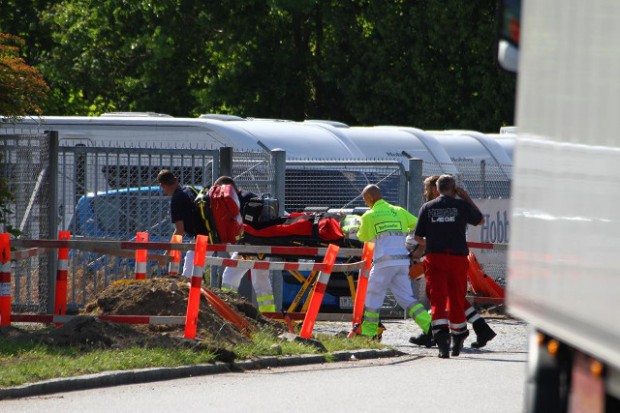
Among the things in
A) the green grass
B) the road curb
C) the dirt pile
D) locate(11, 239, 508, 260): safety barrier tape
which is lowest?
the road curb

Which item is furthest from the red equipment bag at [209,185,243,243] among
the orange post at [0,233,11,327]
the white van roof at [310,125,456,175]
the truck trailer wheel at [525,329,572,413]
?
the truck trailer wheel at [525,329,572,413]

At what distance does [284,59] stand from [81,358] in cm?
2724

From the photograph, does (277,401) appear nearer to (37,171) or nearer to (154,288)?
(154,288)

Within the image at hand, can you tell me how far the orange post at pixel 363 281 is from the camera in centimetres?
1512

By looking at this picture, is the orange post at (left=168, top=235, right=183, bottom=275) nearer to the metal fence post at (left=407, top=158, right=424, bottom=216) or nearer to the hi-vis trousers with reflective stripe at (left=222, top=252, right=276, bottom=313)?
the hi-vis trousers with reflective stripe at (left=222, top=252, right=276, bottom=313)

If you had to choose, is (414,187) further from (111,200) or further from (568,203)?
(568,203)

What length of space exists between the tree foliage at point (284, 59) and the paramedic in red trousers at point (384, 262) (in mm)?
21658

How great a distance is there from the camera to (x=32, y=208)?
16266 millimetres

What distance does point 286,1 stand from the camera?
3612 centimetres

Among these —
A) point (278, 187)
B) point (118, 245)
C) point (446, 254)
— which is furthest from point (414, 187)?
point (118, 245)

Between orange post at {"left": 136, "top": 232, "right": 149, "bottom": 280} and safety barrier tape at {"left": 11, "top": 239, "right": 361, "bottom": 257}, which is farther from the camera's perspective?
orange post at {"left": 136, "top": 232, "right": 149, "bottom": 280}

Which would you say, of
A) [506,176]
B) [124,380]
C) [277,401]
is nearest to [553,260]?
→ [277,401]

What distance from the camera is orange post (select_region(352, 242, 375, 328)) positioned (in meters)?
15.1

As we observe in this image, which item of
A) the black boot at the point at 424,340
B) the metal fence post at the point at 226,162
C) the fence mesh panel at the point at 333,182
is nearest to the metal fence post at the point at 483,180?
the fence mesh panel at the point at 333,182
